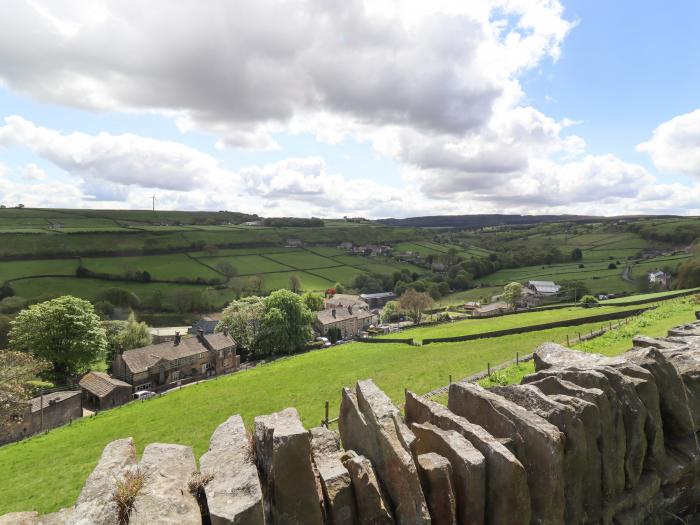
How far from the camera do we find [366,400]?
608 centimetres

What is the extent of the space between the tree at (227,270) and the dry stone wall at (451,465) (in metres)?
125

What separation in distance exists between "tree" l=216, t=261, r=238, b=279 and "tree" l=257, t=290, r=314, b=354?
6043 cm

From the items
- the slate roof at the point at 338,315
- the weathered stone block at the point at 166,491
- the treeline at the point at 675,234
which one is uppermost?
the treeline at the point at 675,234

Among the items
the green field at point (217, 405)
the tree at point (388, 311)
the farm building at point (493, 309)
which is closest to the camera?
the green field at point (217, 405)

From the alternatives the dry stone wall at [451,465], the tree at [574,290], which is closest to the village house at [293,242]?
the tree at [574,290]

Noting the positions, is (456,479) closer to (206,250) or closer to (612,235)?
(206,250)

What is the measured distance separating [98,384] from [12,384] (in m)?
19.0

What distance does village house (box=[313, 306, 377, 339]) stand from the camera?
94688 millimetres

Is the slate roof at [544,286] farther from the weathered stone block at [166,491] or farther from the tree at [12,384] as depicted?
the weathered stone block at [166,491]

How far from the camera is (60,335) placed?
161 ft

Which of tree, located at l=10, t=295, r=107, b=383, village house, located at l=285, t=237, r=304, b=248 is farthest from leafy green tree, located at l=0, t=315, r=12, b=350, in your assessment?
village house, located at l=285, t=237, r=304, b=248

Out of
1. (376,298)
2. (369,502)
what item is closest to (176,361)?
(369,502)

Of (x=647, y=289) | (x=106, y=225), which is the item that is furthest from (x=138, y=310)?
(x=647, y=289)

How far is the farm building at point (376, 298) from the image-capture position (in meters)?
131
